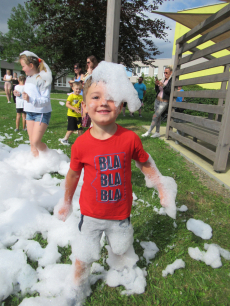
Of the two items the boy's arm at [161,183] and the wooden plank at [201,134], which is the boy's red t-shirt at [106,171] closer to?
the boy's arm at [161,183]

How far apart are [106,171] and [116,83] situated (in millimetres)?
584

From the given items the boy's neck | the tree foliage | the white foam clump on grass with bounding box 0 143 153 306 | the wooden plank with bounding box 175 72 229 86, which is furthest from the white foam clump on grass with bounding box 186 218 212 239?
the tree foliage

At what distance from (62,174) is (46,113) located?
1119mm

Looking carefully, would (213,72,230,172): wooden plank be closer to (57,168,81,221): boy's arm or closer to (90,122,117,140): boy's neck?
(90,122,117,140): boy's neck

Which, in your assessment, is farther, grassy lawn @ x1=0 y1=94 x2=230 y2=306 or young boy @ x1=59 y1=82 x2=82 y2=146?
young boy @ x1=59 y1=82 x2=82 y2=146

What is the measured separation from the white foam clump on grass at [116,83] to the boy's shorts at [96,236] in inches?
32.1

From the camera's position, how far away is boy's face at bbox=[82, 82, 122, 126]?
142cm

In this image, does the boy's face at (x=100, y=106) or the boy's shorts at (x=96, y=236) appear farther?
the boy's shorts at (x=96, y=236)

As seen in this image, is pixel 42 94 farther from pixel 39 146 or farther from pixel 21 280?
pixel 21 280

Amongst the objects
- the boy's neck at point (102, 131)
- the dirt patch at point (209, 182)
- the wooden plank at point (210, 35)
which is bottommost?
the dirt patch at point (209, 182)

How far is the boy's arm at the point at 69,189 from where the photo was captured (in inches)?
64.4

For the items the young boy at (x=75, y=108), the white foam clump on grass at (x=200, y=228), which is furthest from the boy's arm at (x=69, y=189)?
the young boy at (x=75, y=108)

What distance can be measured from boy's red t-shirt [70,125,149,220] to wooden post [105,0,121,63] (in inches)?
71.5

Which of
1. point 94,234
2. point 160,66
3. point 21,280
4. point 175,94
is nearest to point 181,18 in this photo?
point 175,94
